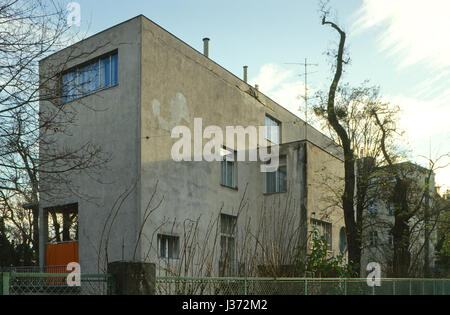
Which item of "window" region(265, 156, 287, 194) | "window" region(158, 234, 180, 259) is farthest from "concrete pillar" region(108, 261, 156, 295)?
"window" region(265, 156, 287, 194)

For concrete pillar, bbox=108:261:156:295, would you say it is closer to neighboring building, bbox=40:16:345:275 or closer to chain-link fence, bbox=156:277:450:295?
chain-link fence, bbox=156:277:450:295

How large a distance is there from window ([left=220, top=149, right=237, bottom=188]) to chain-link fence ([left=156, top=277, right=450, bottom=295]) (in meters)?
7.56

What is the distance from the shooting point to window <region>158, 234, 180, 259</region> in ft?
50.6

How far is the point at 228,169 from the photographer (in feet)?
63.7

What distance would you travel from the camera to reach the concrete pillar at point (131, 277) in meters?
5.76

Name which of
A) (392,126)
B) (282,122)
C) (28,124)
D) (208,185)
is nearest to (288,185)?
(208,185)

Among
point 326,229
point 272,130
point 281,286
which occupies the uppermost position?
point 272,130

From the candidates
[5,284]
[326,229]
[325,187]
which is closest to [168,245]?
[325,187]

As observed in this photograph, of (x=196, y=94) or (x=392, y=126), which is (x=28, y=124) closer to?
(x=196, y=94)

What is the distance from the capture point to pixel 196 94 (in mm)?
17703

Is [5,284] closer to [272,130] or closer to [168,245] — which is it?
[168,245]

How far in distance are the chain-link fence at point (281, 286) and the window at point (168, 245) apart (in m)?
4.14

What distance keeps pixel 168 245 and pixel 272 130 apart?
9435mm

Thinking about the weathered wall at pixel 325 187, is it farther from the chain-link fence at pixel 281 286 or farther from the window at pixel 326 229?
the chain-link fence at pixel 281 286
